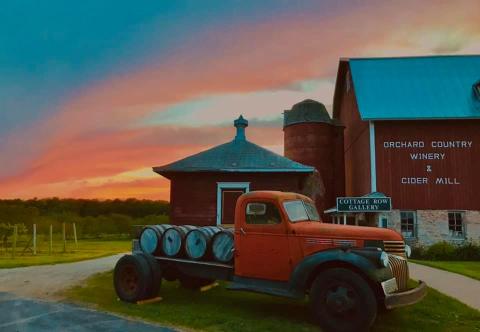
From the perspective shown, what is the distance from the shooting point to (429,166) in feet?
74.7

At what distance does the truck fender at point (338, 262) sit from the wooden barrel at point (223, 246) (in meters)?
1.66

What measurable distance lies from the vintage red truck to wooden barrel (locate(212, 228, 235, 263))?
0.17m

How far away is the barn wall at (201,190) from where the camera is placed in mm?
17266

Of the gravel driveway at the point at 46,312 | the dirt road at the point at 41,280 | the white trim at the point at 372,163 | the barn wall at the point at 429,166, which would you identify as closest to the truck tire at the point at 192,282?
the gravel driveway at the point at 46,312

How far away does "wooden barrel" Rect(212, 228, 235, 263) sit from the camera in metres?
8.65

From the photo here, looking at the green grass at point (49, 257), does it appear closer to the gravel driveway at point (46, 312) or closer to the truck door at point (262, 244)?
the gravel driveway at point (46, 312)

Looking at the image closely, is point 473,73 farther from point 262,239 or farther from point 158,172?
point 262,239

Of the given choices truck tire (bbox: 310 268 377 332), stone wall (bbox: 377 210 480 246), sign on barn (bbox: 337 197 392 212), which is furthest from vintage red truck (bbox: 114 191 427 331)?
stone wall (bbox: 377 210 480 246)

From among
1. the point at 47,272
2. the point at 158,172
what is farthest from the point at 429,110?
the point at 47,272

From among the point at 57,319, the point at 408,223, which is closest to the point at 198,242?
the point at 57,319

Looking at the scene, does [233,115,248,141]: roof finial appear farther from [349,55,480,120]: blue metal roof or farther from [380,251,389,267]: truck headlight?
[380,251,389,267]: truck headlight

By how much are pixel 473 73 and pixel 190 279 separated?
22.5 m

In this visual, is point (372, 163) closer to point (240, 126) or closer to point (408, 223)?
point (408, 223)

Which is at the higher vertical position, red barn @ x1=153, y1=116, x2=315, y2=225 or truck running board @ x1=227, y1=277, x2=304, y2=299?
red barn @ x1=153, y1=116, x2=315, y2=225
